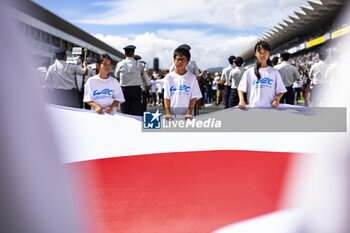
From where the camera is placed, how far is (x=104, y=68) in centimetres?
306

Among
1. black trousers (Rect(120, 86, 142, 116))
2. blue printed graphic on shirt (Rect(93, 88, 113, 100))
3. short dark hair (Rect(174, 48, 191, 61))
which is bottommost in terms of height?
black trousers (Rect(120, 86, 142, 116))

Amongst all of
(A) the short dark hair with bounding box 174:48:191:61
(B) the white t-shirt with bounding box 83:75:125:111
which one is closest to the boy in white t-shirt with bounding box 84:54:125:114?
(B) the white t-shirt with bounding box 83:75:125:111

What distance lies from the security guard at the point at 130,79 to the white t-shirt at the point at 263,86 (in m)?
3.35

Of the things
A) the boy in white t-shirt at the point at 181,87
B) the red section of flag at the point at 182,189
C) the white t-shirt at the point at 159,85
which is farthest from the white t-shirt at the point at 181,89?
the white t-shirt at the point at 159,85

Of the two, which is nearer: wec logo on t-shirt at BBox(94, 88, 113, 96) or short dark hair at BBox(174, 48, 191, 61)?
short dark hair at BBox(174, 48, 191, 61)

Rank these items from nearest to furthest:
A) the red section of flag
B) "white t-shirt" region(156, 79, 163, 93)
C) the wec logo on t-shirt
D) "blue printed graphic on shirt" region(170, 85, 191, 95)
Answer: the red section of flag < "blue printed graphic on shirt" region(170, 85, 191, 95) < the wec logo on t-shirt < "white t-shirt" region(156, 79, 163, 93)

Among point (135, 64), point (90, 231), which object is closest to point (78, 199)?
point (90, 231)

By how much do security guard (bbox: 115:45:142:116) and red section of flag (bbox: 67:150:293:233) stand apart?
4.07 meters

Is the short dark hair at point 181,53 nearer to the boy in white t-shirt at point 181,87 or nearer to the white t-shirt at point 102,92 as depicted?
the boy in white t-shirt at point 181,87

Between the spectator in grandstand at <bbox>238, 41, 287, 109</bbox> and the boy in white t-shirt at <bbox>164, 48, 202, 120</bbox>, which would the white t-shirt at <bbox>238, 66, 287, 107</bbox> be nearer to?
the spectator in grandstand at <bbox>238, 41, 287, 109</bbox>

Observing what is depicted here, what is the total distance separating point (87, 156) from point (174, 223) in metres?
0.48

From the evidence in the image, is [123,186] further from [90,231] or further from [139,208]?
[90,231]

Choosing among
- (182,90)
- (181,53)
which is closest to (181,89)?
(182,90)

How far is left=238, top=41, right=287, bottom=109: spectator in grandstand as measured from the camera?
2.07 m
